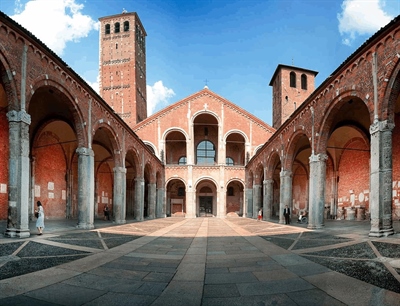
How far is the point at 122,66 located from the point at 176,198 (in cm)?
2486

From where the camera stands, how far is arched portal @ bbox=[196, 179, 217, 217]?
36.5 m

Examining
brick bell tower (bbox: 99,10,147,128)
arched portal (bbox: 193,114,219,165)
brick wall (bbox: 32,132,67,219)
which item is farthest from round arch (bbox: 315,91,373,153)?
brick bell tower (bbox: 99,10,147,128)

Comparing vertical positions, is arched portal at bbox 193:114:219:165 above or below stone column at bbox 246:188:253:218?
above

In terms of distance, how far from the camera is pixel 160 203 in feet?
103

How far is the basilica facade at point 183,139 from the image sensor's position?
9.82 meters

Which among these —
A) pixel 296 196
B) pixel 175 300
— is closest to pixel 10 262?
pixel 175 300

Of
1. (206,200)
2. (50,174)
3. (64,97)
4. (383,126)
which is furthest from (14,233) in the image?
(206,200)

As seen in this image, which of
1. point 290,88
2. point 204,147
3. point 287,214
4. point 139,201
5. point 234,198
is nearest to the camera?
point 287,214

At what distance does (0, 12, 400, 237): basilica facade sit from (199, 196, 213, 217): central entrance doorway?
0.14m

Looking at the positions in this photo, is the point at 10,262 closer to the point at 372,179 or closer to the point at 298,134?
the point at 372,179

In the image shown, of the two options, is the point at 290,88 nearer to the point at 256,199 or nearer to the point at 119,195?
the point at 256,199

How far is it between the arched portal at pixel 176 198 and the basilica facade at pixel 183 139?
14 cm

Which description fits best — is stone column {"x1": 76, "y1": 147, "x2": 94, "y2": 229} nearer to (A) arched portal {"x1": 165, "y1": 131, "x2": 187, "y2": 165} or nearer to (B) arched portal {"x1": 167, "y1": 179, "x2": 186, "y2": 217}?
(B) arched portal {"x1": 167, "y1": 179, "x2": 186, "y2": 217}

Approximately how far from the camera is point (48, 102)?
15.1 m
